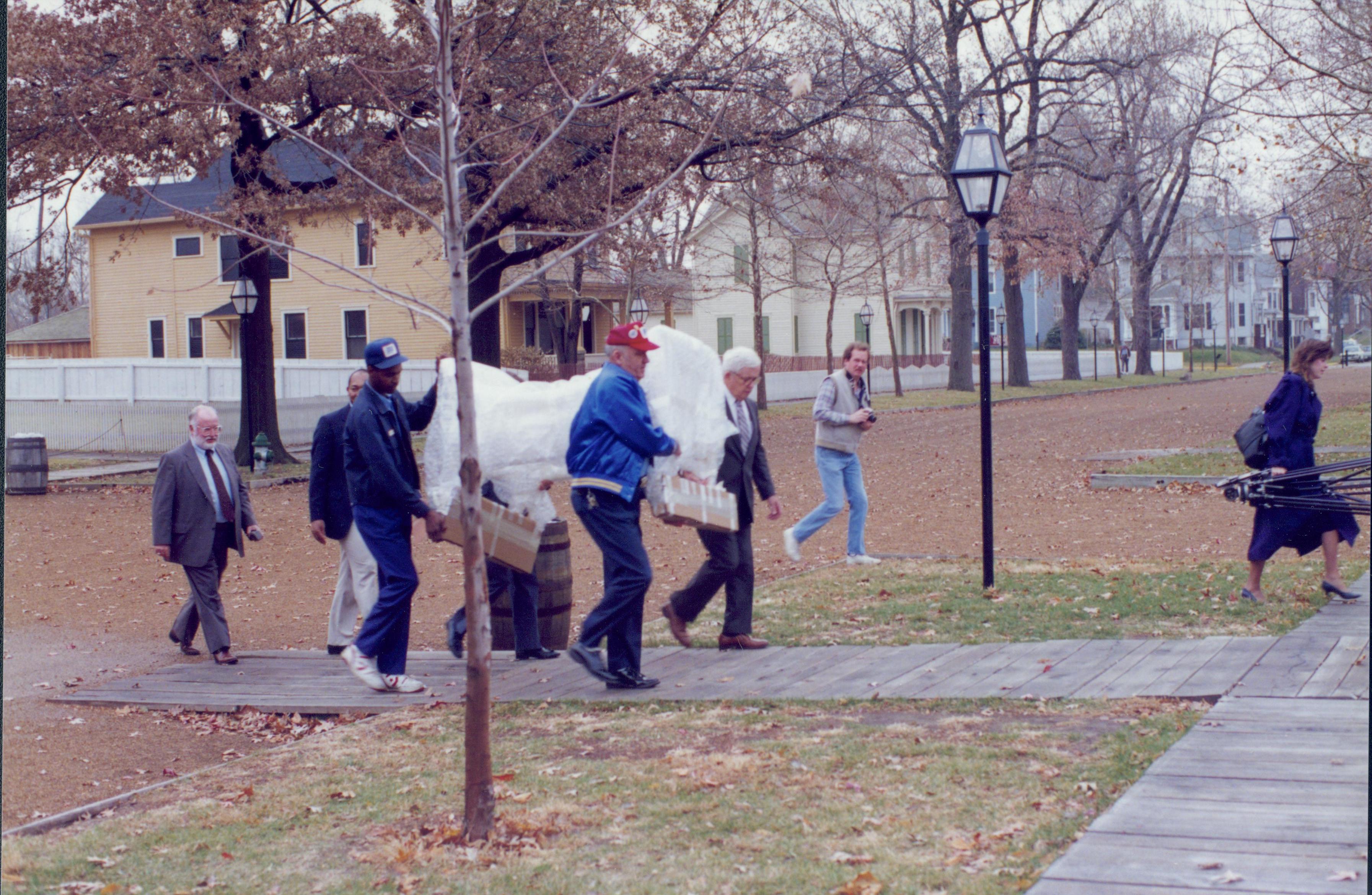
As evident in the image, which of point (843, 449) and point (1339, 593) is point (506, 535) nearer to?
point (843, 449)

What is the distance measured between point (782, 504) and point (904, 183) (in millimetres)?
24331

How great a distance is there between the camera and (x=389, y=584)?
750 centimetres

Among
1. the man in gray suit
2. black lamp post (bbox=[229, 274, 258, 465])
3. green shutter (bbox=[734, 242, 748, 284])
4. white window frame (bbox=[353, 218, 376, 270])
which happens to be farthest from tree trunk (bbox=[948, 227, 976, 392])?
the man in gray suit

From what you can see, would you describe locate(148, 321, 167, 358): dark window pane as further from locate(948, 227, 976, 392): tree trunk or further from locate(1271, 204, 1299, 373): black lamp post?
locate(1271, 204, 1299, 373): black lamp post

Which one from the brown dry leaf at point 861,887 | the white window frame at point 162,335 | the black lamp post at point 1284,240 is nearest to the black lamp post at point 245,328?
the black lamp post at point 1284,240

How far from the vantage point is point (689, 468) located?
7836 millimetres

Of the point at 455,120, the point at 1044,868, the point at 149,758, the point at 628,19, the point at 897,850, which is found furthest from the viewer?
the point at 628,19

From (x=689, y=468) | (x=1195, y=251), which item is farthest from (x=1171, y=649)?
(x=1195, y=251)

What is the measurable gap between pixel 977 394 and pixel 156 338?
91.7ft

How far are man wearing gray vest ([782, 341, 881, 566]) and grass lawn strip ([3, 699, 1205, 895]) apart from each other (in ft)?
15.4

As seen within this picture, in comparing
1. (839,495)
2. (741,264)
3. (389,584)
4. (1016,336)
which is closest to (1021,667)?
(389,584)

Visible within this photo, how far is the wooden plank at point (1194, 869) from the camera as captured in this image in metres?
3.98

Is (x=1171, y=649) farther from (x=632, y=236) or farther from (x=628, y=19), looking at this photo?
(x=632, y=236)

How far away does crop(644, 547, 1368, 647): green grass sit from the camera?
8.31 m
